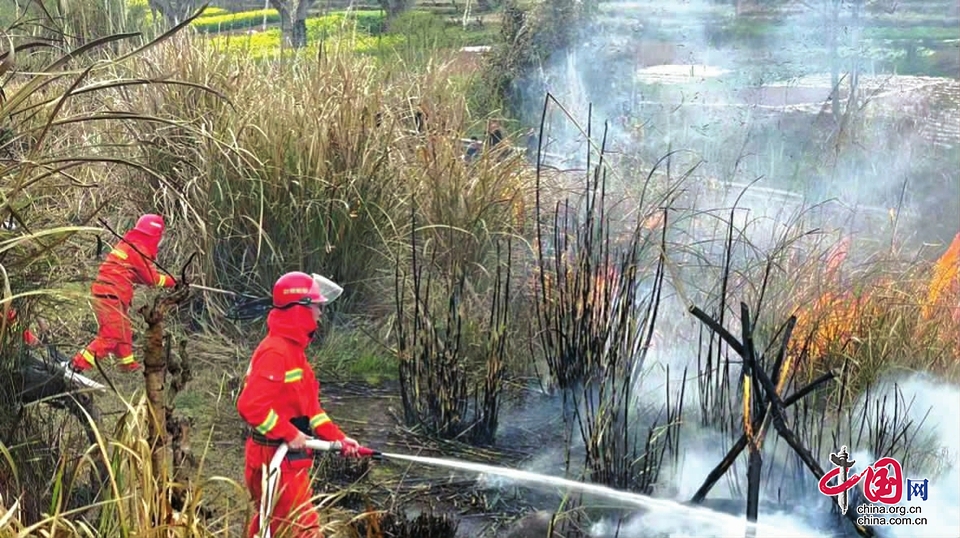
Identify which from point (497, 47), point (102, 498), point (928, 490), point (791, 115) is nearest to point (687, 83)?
point (791, 115)

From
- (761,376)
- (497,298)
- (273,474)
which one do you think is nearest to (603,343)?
(497,298)

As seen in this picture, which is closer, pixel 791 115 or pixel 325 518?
pixel 325 518

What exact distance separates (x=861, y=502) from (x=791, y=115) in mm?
1642

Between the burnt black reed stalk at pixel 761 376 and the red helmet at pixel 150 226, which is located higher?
the red helmet at pixel 150 226

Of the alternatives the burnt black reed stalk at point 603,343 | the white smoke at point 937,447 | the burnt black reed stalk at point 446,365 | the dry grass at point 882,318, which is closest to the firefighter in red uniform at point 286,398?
the burnt black reed stalk at point 446,365

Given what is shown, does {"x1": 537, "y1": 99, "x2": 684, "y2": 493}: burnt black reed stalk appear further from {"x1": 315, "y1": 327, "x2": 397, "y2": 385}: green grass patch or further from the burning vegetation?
{"x1": 315, "y1": 327, "x2": 397, "y2": 385}: green grass patch

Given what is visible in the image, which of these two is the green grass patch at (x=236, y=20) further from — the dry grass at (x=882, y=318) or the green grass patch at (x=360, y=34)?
the dry grass at (x=882, y=318)

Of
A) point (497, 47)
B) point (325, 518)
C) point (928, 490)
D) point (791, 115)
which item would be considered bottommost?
point (928, 490)

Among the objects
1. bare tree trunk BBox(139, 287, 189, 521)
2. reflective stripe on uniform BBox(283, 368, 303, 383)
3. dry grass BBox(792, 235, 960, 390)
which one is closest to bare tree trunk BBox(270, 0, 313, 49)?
reflective stripe on uniform BBox(283, 368, 303, 383)

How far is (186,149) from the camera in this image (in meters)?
4.04

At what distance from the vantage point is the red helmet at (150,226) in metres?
3.59

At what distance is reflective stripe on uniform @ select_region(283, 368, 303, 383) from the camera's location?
3.09 meters

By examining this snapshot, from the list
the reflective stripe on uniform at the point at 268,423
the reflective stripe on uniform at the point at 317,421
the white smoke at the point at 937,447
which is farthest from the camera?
the white smoke at the point at 937,447

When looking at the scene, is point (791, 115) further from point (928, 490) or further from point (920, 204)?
point (928, 490)
